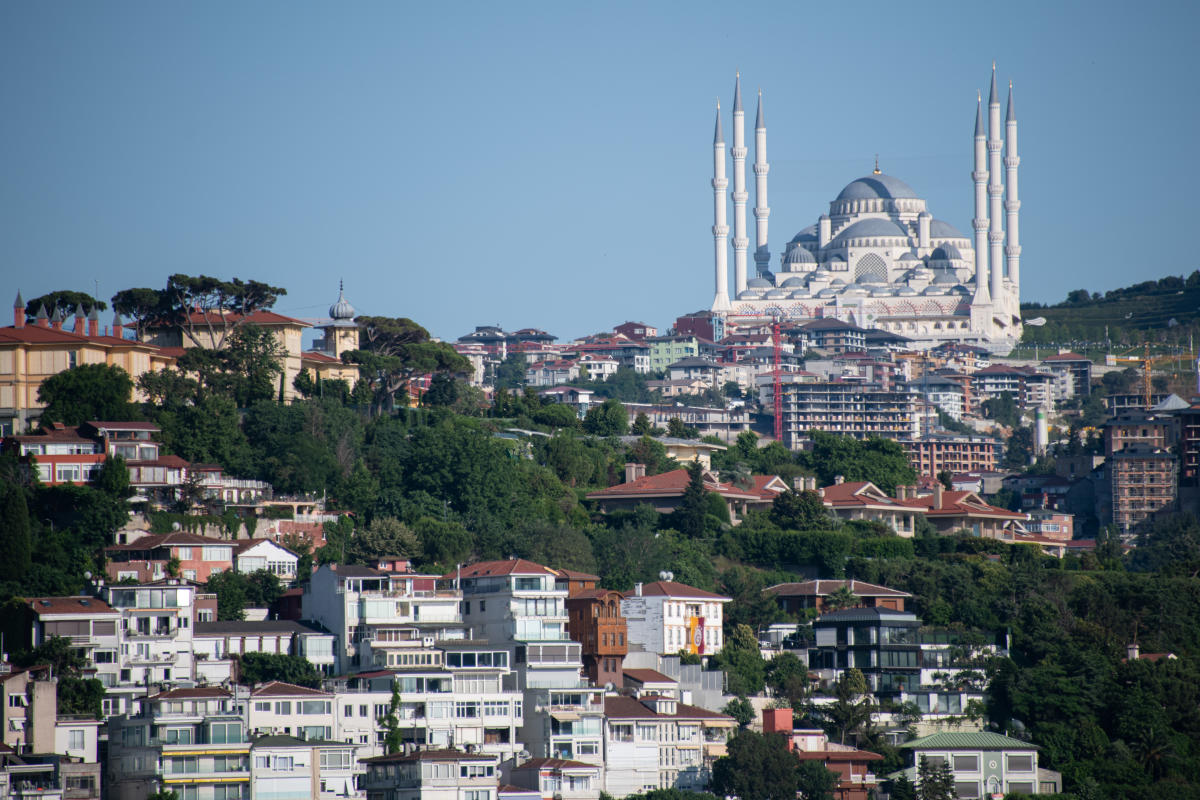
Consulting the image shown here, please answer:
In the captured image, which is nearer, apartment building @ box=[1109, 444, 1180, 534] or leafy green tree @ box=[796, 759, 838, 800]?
leafy green tree @ box=[796, 759, 838, 800]

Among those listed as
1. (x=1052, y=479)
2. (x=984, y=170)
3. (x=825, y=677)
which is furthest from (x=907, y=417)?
(x=825, y=677)

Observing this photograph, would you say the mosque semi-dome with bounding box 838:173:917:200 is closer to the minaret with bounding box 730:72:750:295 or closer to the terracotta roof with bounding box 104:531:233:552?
the minaret with bounding box 730:72:750:295

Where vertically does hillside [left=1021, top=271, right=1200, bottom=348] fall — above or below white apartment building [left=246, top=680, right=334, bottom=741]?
above

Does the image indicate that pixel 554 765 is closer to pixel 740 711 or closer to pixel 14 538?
pixel 740 711

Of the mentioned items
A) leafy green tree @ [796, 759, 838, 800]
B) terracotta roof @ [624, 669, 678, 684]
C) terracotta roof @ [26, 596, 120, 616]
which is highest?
terracotta roof @ [26, 596, 120, 616]

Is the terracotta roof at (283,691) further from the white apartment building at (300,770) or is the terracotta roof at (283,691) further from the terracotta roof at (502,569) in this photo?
the terracotta roof at (502,569)

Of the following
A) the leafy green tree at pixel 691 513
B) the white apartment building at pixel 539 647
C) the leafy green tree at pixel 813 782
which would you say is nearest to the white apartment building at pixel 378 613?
the white apartment building at pixel 539 647

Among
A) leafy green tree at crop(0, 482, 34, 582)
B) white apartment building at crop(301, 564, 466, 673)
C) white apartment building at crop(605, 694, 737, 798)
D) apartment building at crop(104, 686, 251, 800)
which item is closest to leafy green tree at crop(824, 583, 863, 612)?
white apartment building at crop(605, 694, 737, 798)
